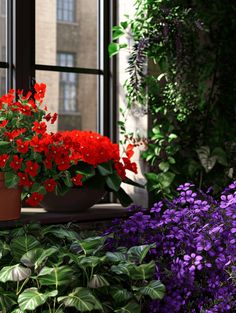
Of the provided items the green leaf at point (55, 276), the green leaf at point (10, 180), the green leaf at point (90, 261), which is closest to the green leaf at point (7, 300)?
the green leaf at point (55, 276)

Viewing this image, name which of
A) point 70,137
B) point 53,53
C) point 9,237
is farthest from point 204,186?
point 9,237

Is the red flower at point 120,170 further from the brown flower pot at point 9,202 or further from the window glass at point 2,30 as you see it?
the window glass at point 2,30

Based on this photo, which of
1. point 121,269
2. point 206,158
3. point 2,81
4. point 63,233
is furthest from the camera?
point 206,158

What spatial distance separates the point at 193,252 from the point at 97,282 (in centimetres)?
37

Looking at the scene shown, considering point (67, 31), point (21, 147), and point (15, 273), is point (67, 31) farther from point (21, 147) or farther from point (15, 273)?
point (15, 273)

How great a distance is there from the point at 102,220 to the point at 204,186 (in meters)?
0.63

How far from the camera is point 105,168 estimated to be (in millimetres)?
2666

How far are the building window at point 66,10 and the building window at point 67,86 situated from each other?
18 centimetres

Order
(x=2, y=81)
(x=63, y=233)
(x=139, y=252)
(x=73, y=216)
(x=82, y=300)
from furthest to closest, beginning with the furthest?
(x=2, y=81) < (x=73, y=216) < (x=63, y=233) < (x=139, y=252) < (x=82, y=300)

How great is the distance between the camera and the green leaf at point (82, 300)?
1619mm

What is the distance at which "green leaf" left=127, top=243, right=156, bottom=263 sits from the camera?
1.83m

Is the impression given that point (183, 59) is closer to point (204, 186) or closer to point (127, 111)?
point (127, 111)

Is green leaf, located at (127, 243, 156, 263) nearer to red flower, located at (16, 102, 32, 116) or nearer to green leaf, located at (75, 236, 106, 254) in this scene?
green leaf, located at (75, 236, 106, 254)

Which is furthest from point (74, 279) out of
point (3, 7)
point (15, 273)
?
point (3, 7)
